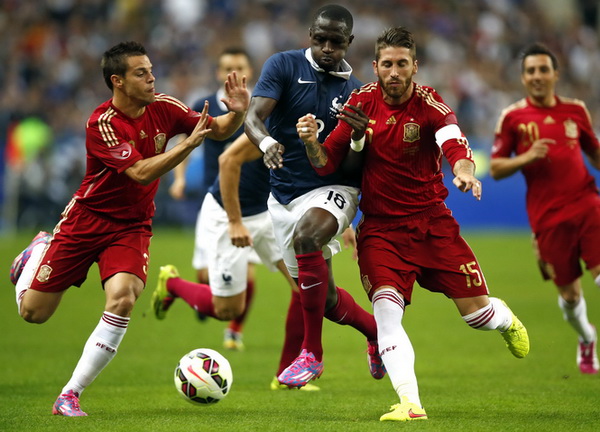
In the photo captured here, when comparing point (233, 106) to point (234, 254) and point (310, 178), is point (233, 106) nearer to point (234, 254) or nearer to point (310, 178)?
point (310, 178)

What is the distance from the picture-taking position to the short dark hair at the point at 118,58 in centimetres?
721

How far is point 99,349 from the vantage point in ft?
22.9

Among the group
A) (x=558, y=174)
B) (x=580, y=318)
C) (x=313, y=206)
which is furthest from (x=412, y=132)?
(x=580, y=318)

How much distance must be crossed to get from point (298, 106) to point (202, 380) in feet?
6.92

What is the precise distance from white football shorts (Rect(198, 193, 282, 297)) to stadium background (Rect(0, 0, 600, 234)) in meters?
13.1

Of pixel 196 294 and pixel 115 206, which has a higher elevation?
pixel 115 206

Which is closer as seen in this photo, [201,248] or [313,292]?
[313,292]

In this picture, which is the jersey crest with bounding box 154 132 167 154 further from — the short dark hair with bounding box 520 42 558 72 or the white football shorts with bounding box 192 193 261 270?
the short dark hair with bounding box 520 42 558 72

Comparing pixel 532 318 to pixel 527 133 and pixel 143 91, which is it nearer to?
pixel 527 133

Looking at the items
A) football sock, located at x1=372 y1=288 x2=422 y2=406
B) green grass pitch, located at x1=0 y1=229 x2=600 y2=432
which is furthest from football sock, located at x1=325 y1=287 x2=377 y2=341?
football sock, located at x1=372 y1=288 x2=422 y2=406

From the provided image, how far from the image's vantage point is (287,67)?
7.41 m

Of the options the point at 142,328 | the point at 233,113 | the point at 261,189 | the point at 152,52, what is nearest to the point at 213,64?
the point at 152,52

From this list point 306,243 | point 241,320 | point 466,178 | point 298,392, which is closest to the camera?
point 466,178

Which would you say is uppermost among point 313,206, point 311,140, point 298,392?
point 311,140
